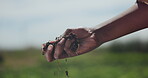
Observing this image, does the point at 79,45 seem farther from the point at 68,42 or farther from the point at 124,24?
the point at 124,24

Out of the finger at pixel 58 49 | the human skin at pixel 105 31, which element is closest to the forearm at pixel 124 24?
the human skin at pixel 105 31

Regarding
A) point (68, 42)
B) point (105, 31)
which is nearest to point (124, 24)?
point (105, 31)

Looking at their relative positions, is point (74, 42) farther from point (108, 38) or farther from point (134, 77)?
point (134, 77)

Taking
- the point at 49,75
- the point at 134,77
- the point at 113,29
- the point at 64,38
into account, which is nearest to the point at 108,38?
the point at 113,29

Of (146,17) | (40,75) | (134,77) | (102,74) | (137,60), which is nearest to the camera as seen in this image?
(146,17)

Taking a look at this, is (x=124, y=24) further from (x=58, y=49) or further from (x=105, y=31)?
(x=58, y=49)

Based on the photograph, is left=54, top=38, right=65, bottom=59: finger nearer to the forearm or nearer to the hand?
the hand
